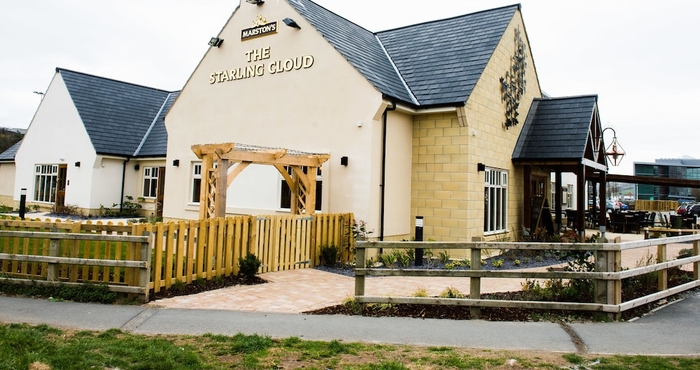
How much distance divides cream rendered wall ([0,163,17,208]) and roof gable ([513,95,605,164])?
95.4ft

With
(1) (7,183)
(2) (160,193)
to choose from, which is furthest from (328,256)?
(1) (7,183)

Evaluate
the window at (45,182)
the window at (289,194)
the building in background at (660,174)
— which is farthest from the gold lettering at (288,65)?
the building in background at (660,174)

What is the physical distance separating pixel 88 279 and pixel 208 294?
1982 mm

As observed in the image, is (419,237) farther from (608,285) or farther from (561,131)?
(561,131)

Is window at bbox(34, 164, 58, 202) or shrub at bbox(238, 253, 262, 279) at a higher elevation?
window at bbox(34, 164, 58, 202)

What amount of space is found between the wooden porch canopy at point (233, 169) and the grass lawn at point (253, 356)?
5433mm

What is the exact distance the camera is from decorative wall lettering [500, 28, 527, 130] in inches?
640

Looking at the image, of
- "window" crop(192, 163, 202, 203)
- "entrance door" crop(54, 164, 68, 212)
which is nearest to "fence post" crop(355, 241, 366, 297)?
"window" crop(192, 163, 202, 203)

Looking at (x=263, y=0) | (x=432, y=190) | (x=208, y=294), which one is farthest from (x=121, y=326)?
(x=263, y=0)

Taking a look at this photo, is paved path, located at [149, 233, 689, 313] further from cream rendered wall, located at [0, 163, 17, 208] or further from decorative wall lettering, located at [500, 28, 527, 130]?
cream rendered wall, located at [0, 163, 17, 208]

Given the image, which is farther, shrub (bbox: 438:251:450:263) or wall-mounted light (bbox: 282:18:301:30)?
wall-mounted light (bbox: 282:18:301:30)

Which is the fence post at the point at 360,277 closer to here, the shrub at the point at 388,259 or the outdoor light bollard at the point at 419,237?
the shrub at the point at 388,259

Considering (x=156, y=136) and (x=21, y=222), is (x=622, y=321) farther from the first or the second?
(x=156, y=136)

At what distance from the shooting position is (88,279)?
8.08 metres
